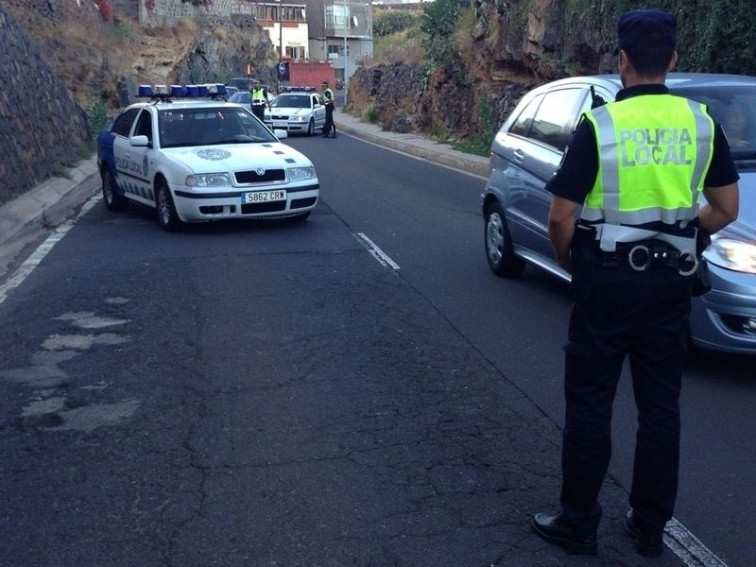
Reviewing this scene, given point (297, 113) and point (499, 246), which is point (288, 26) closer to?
point (297, 113)

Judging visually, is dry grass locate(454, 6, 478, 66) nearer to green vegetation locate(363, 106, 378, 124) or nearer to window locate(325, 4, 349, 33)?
green vegetation locate(363, 106, 378, 124)

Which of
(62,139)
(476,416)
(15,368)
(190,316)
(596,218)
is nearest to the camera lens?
(596,218)

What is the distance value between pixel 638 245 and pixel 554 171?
4214 mm

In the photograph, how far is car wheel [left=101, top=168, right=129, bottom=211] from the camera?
14.8 meters

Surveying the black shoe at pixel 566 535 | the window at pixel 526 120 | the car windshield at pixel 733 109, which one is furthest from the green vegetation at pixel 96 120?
the black shoe at pixel 566 535

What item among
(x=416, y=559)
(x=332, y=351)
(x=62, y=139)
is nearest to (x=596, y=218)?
(x=416, y=559)

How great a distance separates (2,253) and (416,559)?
8.79m

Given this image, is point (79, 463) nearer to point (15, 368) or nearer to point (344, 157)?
point (15, 368)

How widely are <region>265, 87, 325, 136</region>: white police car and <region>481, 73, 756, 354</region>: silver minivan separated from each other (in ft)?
89.3

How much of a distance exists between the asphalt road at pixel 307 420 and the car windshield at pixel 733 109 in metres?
1.58

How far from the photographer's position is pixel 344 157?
26.2m

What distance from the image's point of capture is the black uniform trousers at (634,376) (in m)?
4.03

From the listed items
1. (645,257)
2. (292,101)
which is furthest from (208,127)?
(292,101)

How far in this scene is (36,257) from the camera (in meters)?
11.4
